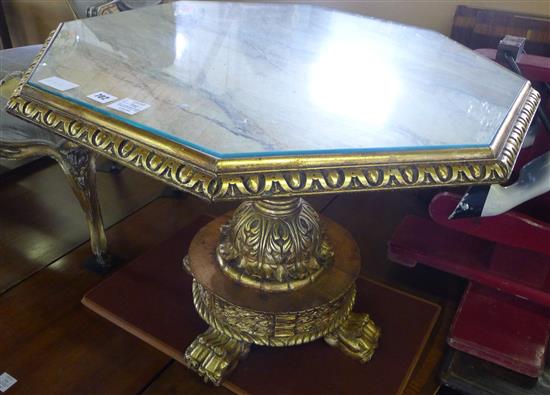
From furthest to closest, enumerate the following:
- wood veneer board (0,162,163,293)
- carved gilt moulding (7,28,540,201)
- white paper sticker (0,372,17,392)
A: wood veneer board (0,162,163,293)
white paper sticker (0,372,17,392)
carved gilt moulding (7,28,540,201)

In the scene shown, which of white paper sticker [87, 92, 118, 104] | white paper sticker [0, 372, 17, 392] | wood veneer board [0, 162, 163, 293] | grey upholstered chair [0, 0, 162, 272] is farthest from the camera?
wood veneer board [0, 162, 163, 293]

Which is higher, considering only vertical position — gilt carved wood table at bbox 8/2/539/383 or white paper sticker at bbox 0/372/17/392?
gilt carved wood table at bbox 8/2/539/383

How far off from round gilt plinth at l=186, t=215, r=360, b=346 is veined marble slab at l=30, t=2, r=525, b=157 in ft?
1.40

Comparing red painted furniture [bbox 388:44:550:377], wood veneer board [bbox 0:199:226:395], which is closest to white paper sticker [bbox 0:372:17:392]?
wood veneer board [bbox 0:199:226:395]

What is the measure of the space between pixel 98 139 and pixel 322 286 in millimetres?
555

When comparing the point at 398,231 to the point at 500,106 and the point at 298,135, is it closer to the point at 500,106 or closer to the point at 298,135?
the point at 500,106

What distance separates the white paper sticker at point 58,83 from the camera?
0.71 m

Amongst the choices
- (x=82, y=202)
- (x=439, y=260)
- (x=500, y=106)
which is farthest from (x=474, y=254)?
(x=82, y=202)

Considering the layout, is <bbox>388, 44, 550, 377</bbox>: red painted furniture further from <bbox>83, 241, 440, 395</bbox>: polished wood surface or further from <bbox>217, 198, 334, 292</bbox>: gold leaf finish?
<bbox>217, 198, 334, 292</bbox>: gold leaf finish

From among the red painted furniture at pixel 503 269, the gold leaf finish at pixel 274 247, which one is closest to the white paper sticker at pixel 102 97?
the gold leaf finish at pixel 274 247

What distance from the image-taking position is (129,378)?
972 mm

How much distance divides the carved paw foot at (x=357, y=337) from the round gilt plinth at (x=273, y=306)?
0.07 ft

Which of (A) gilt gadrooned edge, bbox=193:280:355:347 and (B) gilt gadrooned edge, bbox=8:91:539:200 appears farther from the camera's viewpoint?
(A) gilt gadrooned edge, bbox=193:280:355:347

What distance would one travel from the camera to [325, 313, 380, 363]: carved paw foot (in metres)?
1.01
